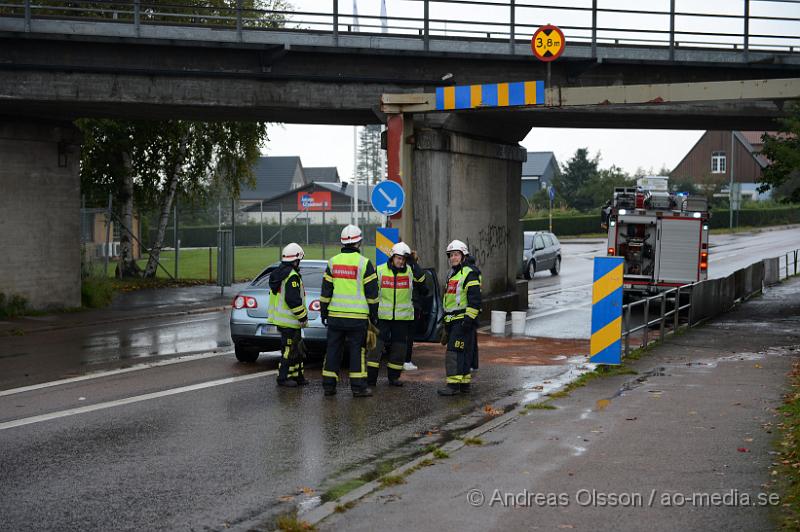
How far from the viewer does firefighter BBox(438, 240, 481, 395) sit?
11.6 metres

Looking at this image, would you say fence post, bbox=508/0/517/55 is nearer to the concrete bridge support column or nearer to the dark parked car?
the concrete bridge support column

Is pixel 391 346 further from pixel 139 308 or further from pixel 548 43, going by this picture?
pixel 139 308

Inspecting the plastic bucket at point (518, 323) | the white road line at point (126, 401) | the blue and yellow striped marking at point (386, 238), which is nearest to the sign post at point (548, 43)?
the plastic bucket at point (518, 323)

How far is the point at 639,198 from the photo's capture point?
25.7m

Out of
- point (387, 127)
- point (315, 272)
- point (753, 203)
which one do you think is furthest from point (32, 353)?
point (753, 203)

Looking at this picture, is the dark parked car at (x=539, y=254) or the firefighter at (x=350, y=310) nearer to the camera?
the firefighter at (x=350, y=310)

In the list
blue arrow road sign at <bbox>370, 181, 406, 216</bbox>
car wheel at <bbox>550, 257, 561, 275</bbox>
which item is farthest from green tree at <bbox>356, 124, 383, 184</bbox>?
blue arrow road sign at <bbox>370, 181, 406, 216</bbox>

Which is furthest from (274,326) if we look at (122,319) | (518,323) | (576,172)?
(576,172)

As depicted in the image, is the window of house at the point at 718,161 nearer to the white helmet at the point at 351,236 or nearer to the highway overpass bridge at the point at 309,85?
the highway overpass bridge at the point at 309,85

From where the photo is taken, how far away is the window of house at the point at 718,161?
94.4 m

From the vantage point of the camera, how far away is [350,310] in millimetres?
11453

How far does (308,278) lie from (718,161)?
281ft

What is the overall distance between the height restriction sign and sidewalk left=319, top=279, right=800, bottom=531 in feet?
30.3

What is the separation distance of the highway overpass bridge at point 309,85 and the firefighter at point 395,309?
8176 mm
